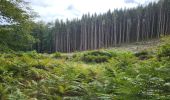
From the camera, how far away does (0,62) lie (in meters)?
11.5

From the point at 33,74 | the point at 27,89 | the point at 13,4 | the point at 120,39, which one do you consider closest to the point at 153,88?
the point at 27,89

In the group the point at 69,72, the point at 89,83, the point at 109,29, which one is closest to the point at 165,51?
the point at 69,72

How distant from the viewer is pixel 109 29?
10156cm

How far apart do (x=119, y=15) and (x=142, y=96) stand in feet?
324

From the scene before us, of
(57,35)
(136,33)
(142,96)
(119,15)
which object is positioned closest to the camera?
(142,96)

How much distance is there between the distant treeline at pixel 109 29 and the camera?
92.9m

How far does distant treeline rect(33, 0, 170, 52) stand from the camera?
3656 inches

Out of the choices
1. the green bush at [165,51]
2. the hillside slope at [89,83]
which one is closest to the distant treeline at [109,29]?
the green bush at [165,51]

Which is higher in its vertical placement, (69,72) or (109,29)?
(109,29)

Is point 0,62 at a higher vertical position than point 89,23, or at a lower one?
lower

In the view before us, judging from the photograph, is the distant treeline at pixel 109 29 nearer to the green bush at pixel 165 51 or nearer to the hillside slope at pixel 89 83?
the green bush at pixel 165 51

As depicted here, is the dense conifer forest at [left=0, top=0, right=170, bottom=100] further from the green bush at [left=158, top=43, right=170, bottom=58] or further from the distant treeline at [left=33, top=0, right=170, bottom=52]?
the distant treeline at [left=33, top=0, right=170, bottom=52]

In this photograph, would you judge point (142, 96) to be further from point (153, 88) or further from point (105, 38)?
point (105, 38)

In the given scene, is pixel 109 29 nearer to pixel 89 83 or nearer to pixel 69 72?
pixel 69 72
